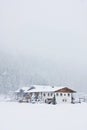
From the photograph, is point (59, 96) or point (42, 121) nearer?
point (42, 121)

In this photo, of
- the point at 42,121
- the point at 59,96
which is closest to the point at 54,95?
the point at 59,96

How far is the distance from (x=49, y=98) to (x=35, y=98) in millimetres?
6663

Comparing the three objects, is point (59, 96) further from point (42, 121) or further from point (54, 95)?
point (42, 121)

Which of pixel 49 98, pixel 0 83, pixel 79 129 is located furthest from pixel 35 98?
pixel 0 83

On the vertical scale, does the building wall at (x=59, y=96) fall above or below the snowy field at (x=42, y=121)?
above

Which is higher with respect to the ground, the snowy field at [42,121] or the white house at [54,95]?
the white house at [54,95]

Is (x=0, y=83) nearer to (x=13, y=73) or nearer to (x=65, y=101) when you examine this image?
(x=13, y=73)

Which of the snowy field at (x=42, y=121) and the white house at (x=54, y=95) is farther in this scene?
the white house at (x=54, y=95)

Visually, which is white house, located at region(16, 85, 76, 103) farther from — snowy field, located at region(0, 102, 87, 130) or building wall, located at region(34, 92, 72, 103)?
snowy field, located at region(0, 102, 87, 130)

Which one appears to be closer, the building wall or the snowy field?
the snowy field

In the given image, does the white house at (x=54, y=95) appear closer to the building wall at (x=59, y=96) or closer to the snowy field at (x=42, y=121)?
the building wall at (x=59, y=96)

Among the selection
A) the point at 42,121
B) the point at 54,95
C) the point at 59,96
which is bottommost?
the point at 42,121

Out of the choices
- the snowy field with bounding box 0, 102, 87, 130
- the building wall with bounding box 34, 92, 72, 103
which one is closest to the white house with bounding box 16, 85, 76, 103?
the building wall with bounding box 34, 92, 72, 103

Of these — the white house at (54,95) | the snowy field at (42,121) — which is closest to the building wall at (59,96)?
the white house at (54,95)
